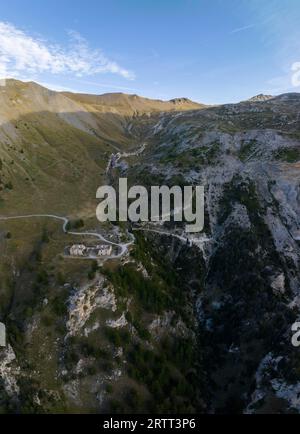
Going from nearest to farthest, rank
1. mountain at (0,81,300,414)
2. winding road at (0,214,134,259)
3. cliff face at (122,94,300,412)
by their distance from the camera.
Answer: mountain at (0,81,300,414)
cliff face at (122,94,300,412)
winding road at (0,214,134,259)

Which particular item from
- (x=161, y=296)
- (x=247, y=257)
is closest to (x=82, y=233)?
(x=161, y=296)

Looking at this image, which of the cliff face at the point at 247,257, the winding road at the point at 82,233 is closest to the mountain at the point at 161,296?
the cliff face at the point at 247,257

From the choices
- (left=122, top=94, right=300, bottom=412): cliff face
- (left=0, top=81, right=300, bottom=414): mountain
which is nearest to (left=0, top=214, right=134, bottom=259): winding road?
(left=0, top=81, right=300, bottom=414): mountain

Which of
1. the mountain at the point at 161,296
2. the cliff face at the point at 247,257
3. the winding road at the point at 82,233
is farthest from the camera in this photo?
the winding road at the point at 82,233

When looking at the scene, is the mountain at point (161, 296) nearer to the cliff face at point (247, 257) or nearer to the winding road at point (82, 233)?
the cliff face at point (247, 257)

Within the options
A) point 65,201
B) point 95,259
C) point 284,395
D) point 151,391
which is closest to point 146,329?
point 151,391

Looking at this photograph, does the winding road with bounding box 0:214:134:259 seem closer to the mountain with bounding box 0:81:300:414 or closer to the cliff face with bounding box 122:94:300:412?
the mountain with bounding box 0:81:300:414

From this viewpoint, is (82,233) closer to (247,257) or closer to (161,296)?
(161,296)

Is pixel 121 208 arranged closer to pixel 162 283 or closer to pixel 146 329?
pixel 162 283
